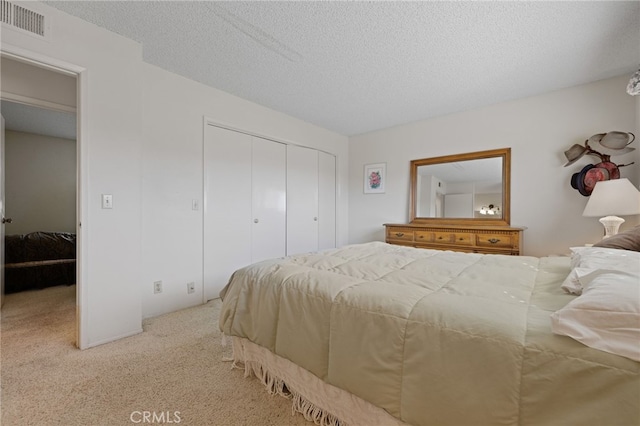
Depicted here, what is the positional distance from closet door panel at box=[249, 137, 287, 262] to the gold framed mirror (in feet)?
6.22

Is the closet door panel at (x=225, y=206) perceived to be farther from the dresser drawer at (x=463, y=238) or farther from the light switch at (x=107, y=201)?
the dresser drawer at (x=463, y=238)

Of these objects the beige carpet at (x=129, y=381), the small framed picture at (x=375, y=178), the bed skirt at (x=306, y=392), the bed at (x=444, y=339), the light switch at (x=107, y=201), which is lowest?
the beige carpet at (x=129, y=381)

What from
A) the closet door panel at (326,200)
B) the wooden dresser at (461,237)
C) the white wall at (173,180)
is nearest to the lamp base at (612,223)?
the wooden dresser at (461,237)

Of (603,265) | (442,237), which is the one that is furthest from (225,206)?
(603,265)

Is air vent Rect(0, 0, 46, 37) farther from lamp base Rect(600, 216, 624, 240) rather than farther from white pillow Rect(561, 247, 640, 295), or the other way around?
lamp base Rect(600, 216, 624, 240)

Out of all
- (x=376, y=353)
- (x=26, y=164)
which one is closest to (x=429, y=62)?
(x=376, y=353)

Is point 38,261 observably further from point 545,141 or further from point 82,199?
point 545,141

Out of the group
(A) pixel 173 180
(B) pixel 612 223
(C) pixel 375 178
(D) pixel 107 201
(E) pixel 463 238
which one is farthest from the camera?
(C) pixel 375 178

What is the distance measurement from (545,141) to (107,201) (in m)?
4.24

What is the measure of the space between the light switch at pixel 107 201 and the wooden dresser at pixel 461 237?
308 cm

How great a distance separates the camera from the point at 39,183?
4.60 meters

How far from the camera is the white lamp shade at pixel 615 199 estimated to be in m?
2.08

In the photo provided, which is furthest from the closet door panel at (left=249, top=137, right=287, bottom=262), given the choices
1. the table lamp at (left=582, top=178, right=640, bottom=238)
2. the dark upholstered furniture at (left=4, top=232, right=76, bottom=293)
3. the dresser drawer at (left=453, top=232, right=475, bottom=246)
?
the table lamp at (left=582, top=178, right=640, bottom=238)

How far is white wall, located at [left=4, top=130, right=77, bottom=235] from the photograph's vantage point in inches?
171
